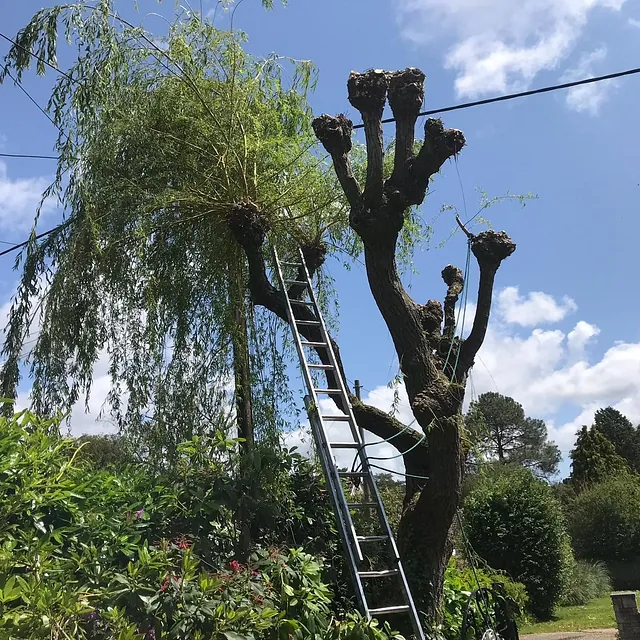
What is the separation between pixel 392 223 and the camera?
4914mm

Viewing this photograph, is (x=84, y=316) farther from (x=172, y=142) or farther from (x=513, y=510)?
(x=513, y=510)

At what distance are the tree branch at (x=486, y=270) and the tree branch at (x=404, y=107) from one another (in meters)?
0.96

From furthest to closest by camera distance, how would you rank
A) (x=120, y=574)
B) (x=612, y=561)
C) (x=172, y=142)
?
(x=612, y=561)
(x=172, y=142)
(x=120, y=574)

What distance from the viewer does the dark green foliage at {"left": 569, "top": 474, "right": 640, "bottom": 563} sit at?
62.2 ft

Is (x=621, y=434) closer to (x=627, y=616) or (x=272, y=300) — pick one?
(x=627, y=616)

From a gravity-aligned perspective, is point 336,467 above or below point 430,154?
below

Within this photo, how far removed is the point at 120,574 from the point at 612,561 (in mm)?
19658

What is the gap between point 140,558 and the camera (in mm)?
2779

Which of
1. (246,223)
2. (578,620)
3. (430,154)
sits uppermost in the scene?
Answer: (430,154)

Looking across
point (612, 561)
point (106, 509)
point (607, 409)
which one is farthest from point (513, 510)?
point (607, 409)

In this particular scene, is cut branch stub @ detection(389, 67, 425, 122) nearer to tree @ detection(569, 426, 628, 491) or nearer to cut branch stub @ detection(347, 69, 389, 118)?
cut branch stub @ detection(347, 69, 389, 118)

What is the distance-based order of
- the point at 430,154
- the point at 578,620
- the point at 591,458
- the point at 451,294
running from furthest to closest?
1. the point at 591,458
2. the point at 578,620
3. the point at 451,294
4. the point at 430,154

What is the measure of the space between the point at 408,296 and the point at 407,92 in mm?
1540

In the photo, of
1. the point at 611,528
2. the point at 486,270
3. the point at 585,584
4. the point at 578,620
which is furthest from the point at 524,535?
the point at 486,270
